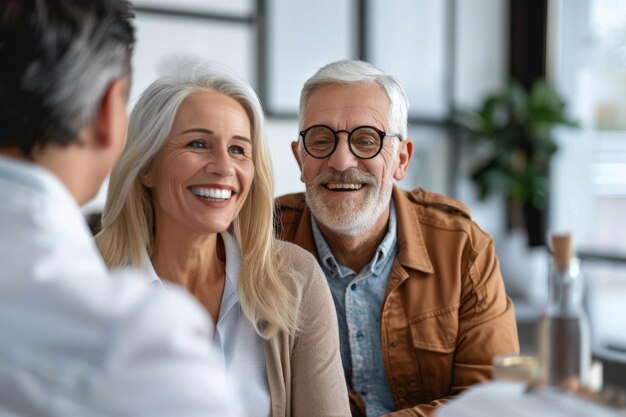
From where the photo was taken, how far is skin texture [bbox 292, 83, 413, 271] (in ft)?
7.39

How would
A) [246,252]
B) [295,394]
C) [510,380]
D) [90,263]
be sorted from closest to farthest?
[90,263] < [510,380] < [295,394] < [246,252]

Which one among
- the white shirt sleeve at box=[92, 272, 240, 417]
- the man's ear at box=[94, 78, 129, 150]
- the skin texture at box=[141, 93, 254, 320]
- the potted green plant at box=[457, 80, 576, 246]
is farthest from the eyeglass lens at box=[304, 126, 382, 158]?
the potted green plant at box=[457, 80, 576, 246]

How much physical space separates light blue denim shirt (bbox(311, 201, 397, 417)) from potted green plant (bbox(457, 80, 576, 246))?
3.68 meters

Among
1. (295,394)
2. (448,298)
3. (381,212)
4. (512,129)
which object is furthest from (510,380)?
(512,129)

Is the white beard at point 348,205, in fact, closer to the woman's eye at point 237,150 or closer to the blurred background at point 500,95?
the woman's eye at point 237,150

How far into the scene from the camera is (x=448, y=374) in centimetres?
221

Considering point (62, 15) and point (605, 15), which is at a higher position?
point (605, 15)

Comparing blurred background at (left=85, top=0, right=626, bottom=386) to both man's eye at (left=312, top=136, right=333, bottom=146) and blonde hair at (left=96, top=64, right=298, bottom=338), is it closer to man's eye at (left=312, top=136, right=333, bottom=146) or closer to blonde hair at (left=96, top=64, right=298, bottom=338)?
man's eye at (left=312, top=136, right=333, bottom=146)

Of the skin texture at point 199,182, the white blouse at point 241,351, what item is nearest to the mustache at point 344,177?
the skin texture at point 199,182

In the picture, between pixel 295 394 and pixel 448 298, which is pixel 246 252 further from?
pixel 448 298

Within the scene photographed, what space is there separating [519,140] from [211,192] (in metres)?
4.30

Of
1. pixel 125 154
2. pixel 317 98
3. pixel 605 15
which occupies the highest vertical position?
pixel 605 15

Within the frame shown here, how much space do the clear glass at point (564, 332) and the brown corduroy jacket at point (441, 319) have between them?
751 mm

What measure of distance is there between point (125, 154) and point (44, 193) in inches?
41.1
